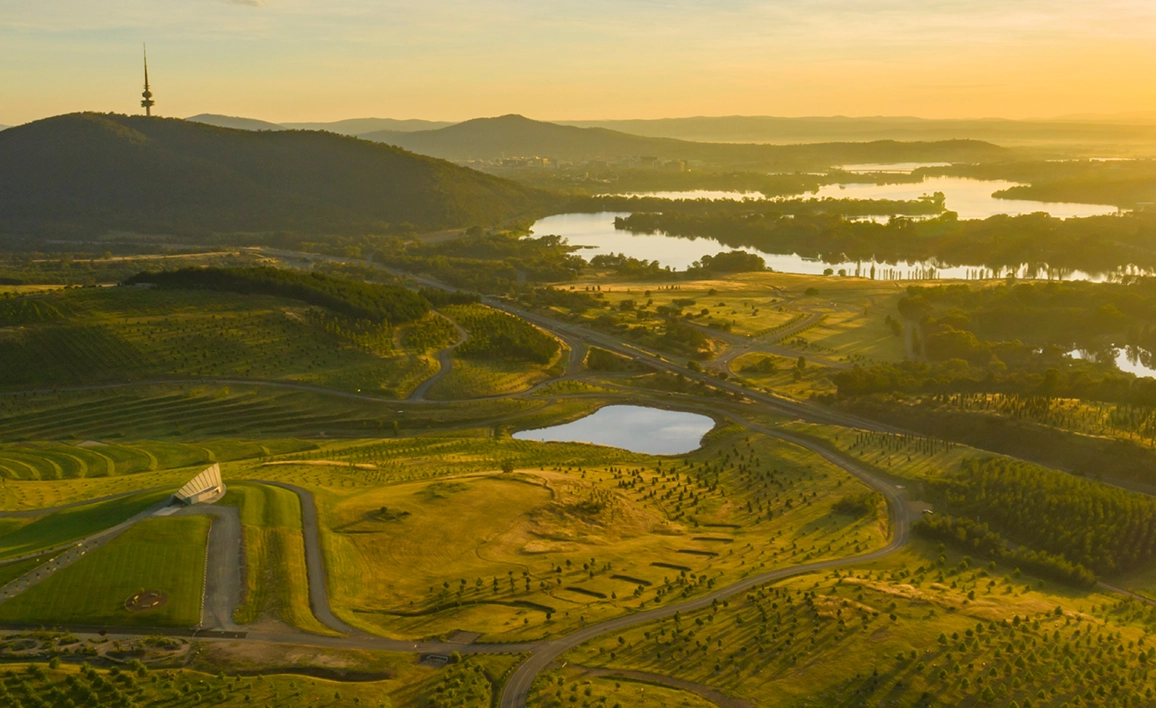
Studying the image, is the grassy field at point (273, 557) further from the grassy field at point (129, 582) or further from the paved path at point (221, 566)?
the grassy field at point (129, 582)

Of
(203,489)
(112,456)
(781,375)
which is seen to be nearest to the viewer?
(203,489)

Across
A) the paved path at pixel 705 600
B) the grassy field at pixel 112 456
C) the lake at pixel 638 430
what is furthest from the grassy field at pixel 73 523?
the lake at pixel 638 430

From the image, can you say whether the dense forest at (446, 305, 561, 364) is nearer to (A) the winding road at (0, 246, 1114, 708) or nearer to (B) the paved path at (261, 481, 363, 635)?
(A) the winding road at (0, 246, 1114, 708)

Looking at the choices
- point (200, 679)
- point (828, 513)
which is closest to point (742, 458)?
point (828, 513)

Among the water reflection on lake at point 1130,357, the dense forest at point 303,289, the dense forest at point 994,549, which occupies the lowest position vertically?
the dense forest at point 994,549

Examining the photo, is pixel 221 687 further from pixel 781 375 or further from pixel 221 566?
pixel 781 375

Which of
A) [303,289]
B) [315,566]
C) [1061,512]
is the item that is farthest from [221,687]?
[303,289]
